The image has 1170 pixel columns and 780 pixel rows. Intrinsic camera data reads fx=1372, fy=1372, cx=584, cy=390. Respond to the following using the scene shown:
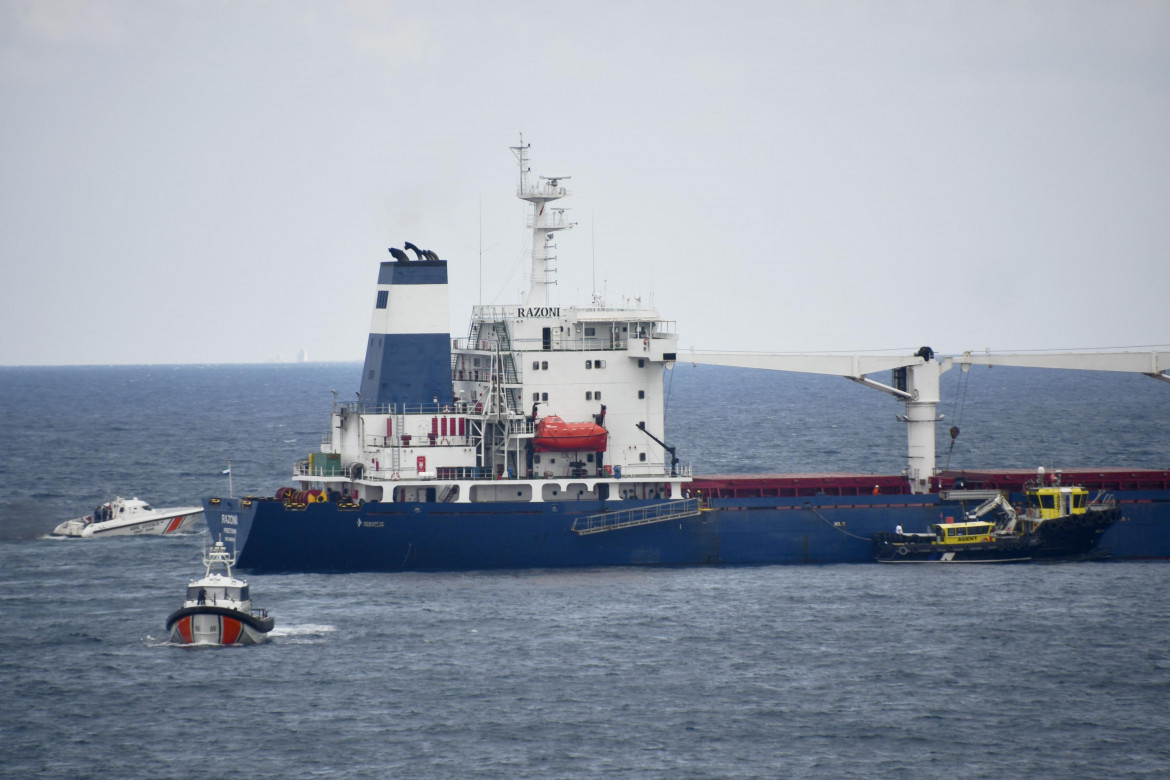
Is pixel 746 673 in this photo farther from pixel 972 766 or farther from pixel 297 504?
pixel 297 504

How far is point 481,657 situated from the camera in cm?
3631

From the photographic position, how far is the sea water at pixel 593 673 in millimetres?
29516

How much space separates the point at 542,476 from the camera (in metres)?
48.3

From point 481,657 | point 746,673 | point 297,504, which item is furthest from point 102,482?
point 746,673

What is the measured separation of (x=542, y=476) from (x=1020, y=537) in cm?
1711

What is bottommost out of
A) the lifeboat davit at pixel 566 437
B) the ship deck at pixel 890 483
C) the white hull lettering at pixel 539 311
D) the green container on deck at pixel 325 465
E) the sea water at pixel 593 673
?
the sea water at pixel 593 673

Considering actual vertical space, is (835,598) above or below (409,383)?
below

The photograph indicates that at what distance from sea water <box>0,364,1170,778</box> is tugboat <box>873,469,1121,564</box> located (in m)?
0.98

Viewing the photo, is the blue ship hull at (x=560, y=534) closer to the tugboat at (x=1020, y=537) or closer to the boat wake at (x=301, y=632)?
the tugboat at (x=1020, y=537)

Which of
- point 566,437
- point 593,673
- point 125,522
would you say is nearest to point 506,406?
point 566,437

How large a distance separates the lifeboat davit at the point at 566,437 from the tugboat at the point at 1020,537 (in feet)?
34.8

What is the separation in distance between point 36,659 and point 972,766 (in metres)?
23.7

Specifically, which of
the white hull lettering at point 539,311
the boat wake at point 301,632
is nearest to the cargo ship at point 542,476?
the white hull lettering at point 539,311

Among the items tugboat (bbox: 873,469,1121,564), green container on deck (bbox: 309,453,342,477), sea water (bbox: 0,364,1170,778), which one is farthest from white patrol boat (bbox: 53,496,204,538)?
tugboat (bbox: 873,469,1121,564)
